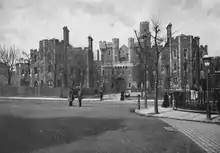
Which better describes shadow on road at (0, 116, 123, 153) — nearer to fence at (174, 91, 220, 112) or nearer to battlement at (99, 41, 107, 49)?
fence at (174, 91, 220, 112)

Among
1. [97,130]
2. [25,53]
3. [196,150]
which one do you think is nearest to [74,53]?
[25,53]

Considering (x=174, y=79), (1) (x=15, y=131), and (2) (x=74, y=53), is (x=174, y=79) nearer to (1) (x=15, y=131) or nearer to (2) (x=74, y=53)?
(2) (x=74, y=53)

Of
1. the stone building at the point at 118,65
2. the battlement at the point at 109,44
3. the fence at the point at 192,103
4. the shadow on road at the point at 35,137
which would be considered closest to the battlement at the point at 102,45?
the stone building at the point at 118,65

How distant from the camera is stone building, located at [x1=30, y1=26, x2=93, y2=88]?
5641 cm

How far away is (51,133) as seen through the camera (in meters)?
9.52

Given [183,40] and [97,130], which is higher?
[183,40]

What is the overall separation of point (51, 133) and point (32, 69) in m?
60.1

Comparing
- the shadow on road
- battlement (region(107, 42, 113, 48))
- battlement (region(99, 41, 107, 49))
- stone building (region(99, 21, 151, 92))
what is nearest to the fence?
the shadow on road

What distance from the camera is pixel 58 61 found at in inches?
2282

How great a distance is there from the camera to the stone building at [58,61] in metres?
56.4

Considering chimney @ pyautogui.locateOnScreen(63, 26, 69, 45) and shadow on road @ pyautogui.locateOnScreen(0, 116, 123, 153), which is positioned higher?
chimney @ pyautogui.locateOnScreen(63, 26, 69, 45)

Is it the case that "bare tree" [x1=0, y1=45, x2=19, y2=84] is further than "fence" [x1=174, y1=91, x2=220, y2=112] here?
Yes

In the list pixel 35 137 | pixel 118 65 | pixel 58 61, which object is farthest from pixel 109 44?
pixel 35 137

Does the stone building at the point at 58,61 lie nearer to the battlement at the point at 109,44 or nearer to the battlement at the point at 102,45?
the battlement at the point at 109,44
